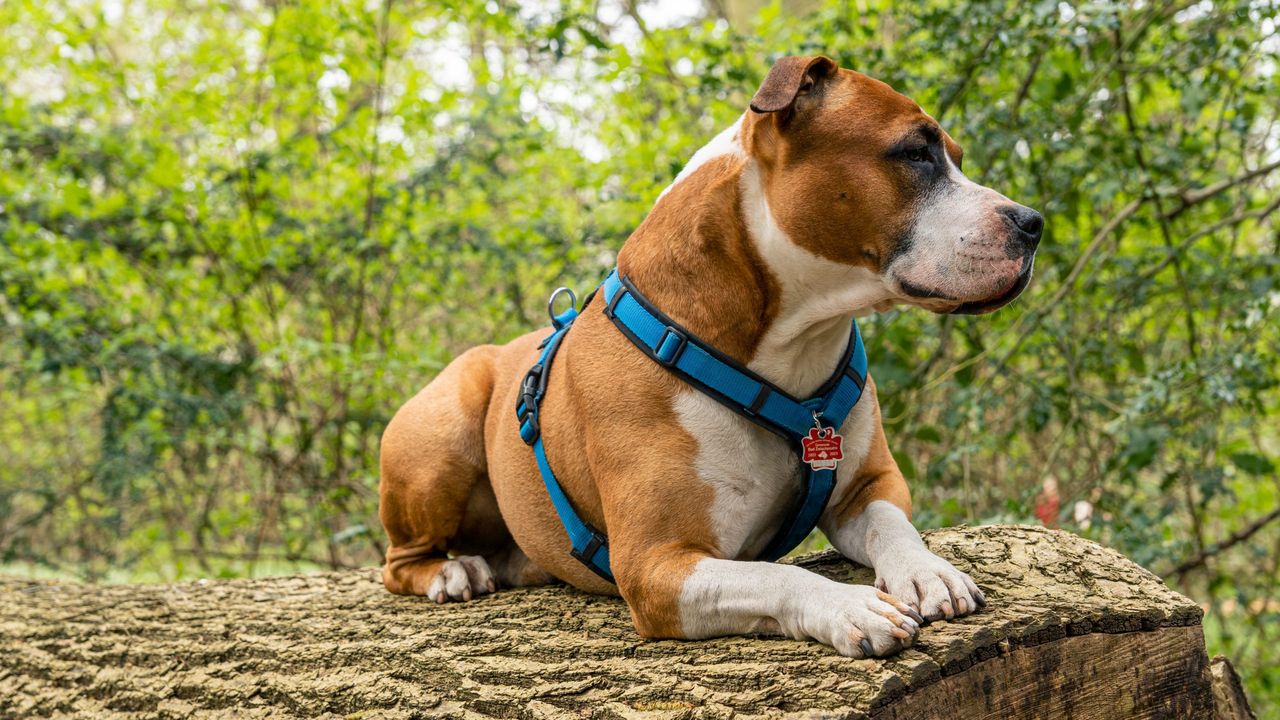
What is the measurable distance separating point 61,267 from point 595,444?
5.85m

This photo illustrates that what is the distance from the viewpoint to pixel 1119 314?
215 inches

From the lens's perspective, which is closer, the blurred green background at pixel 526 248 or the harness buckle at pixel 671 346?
the harness buckle at pixel 671 346

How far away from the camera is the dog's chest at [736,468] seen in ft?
8.73

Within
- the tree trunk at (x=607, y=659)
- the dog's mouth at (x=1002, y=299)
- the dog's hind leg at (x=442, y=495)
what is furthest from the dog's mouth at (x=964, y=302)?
the dog's hind leg at (x=442, y=495)

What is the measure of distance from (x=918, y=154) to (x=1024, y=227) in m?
0.31

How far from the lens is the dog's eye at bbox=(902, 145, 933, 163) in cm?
257

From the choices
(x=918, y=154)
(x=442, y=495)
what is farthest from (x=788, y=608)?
(x=442, y=495)

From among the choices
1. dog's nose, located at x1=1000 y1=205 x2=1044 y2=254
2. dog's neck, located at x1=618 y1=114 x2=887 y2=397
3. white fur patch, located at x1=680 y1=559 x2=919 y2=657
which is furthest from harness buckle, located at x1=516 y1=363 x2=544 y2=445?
dog's nose, located at x1=1000 y1=205 x2=1044 y2=254

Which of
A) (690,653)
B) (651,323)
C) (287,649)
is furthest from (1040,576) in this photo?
(287,649)

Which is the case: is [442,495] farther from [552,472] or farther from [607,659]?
[607,659]

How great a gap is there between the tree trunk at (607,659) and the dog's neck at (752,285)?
62 centimetres

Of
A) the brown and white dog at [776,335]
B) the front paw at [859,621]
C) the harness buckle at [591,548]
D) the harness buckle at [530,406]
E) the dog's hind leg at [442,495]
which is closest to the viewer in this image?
the front paw at [859,621]

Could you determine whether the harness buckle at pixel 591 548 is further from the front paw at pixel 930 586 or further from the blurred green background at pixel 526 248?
the blurred green background at pixel 526 248

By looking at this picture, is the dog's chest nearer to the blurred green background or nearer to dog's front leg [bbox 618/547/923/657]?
dog's front leg [bbox 618/547/923/657]
